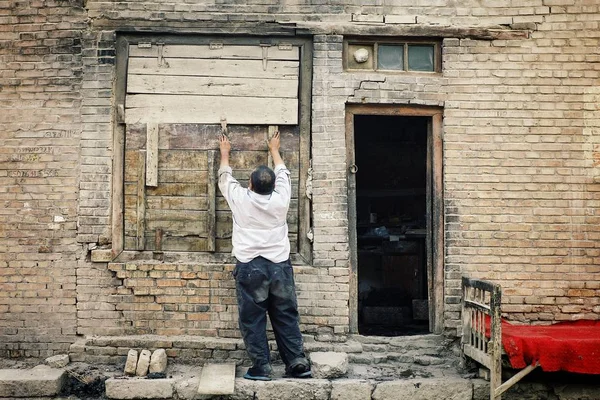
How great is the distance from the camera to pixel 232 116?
21.4 feet

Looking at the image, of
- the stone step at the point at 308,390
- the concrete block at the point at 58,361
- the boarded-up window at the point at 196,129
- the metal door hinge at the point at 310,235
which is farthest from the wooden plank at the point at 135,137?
the stone step at the point at 308,390

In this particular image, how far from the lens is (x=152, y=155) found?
651 cm

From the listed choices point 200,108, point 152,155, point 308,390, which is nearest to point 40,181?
point 152,155

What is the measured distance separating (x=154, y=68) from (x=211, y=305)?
252cm

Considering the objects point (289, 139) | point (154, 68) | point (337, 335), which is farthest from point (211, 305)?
point (154, 68)

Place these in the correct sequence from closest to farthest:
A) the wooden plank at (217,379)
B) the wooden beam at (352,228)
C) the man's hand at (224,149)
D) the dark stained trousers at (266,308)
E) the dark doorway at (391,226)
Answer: the wooden plank at (217,379), the dark stained trousers at (266,308), the man's hand at (224,149), the wooden beam at (352,228), the dark doorway at (391,226)

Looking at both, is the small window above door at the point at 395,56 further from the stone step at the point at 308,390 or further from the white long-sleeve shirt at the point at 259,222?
the stone step at the point at 308,390

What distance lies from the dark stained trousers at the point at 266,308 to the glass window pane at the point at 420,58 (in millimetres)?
2546

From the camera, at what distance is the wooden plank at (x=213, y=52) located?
6555 millimetres

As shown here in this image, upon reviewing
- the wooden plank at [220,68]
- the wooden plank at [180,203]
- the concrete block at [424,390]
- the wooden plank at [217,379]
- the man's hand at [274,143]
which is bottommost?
the concrete block at [424,390]

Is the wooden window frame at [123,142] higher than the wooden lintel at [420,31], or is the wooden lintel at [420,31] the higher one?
the wooden lintel at [420,31]

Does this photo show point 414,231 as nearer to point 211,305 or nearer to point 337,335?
point 337,335

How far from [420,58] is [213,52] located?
2191mm

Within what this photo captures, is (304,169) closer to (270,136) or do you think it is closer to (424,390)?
(270,136)
